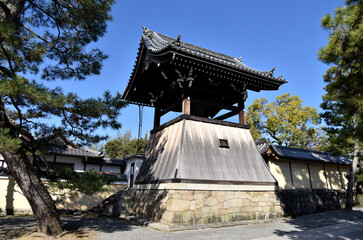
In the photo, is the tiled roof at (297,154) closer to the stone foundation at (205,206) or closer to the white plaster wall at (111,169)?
the stone foundation at (205,206)

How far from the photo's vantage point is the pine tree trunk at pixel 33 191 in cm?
499

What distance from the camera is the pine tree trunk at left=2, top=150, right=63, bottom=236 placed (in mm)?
4992

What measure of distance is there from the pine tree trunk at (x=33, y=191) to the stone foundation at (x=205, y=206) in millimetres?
3023

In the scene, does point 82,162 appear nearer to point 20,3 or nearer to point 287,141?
point 20,3

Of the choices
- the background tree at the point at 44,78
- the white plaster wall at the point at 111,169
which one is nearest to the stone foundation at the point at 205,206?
the background tree at the point at 44,78

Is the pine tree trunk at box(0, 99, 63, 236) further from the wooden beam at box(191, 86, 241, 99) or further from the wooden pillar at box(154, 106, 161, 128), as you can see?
the wooden pillar at box(154, 106, 161, 128)

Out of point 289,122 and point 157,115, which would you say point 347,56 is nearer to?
point 157,115

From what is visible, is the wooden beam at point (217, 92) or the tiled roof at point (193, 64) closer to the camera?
the tiled roof at point (193, 64)

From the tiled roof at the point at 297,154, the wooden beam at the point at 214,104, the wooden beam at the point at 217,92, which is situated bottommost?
the tiled roof at the point at 297,154

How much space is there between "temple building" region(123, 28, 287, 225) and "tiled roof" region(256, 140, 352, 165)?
4.67 meters

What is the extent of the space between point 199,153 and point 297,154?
401 inches

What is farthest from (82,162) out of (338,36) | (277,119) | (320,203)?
(277,119)

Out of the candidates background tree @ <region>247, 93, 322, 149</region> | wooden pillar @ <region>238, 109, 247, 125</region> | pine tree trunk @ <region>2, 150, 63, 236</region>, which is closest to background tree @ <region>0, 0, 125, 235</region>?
pine tree trunk @ <region>2, 150, 63, 236</region>

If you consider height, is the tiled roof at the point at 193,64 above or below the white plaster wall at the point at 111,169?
above
